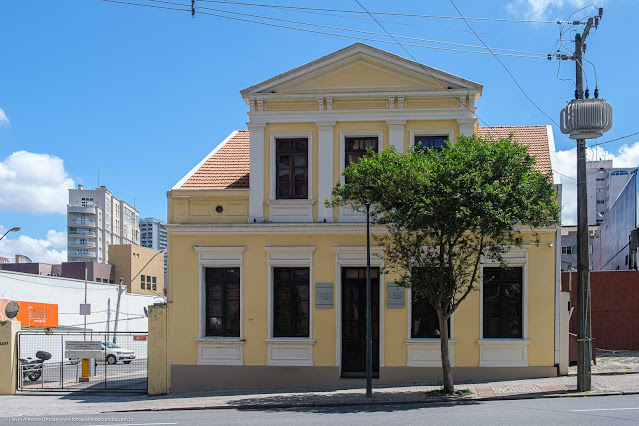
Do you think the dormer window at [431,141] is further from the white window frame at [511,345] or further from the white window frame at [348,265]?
the white window frame at [511,345]

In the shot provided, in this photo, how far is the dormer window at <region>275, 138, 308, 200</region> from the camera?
17531 millimetres

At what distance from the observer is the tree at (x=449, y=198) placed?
13.3m

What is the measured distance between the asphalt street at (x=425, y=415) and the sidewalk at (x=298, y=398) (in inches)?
18.1

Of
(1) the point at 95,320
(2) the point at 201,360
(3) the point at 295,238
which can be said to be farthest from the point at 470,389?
(1) the point at 95,320

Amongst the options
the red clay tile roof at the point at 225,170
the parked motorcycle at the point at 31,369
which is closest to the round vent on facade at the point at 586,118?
the red clay tile roof at the point at 225,170

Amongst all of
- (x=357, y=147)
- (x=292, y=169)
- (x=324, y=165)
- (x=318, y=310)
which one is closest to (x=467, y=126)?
(x=357, y=147)

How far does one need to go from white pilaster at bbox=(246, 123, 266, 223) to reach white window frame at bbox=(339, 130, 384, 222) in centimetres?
207

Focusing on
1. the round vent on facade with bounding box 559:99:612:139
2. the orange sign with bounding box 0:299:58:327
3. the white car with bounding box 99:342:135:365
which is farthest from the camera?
the orange sign with bounding box 0:299:58:327

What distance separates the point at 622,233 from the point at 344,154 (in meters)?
17.8

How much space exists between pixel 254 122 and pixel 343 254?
420 centimetres

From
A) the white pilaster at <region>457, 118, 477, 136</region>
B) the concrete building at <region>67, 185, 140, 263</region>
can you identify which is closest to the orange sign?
the white pilaster at <region>457, 118, 477, 136</region>

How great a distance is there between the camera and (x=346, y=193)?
14.6m

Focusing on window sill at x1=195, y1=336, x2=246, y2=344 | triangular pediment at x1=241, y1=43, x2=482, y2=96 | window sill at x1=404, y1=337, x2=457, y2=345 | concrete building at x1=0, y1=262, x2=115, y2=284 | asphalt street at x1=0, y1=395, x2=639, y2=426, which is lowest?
asphalt street at x1=0, y1=395, x2=639, y2=426

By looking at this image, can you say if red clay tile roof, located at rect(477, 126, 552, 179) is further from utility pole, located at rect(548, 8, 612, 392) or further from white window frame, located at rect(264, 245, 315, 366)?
white window frame, located at rect(264, 245, 315, 366)
